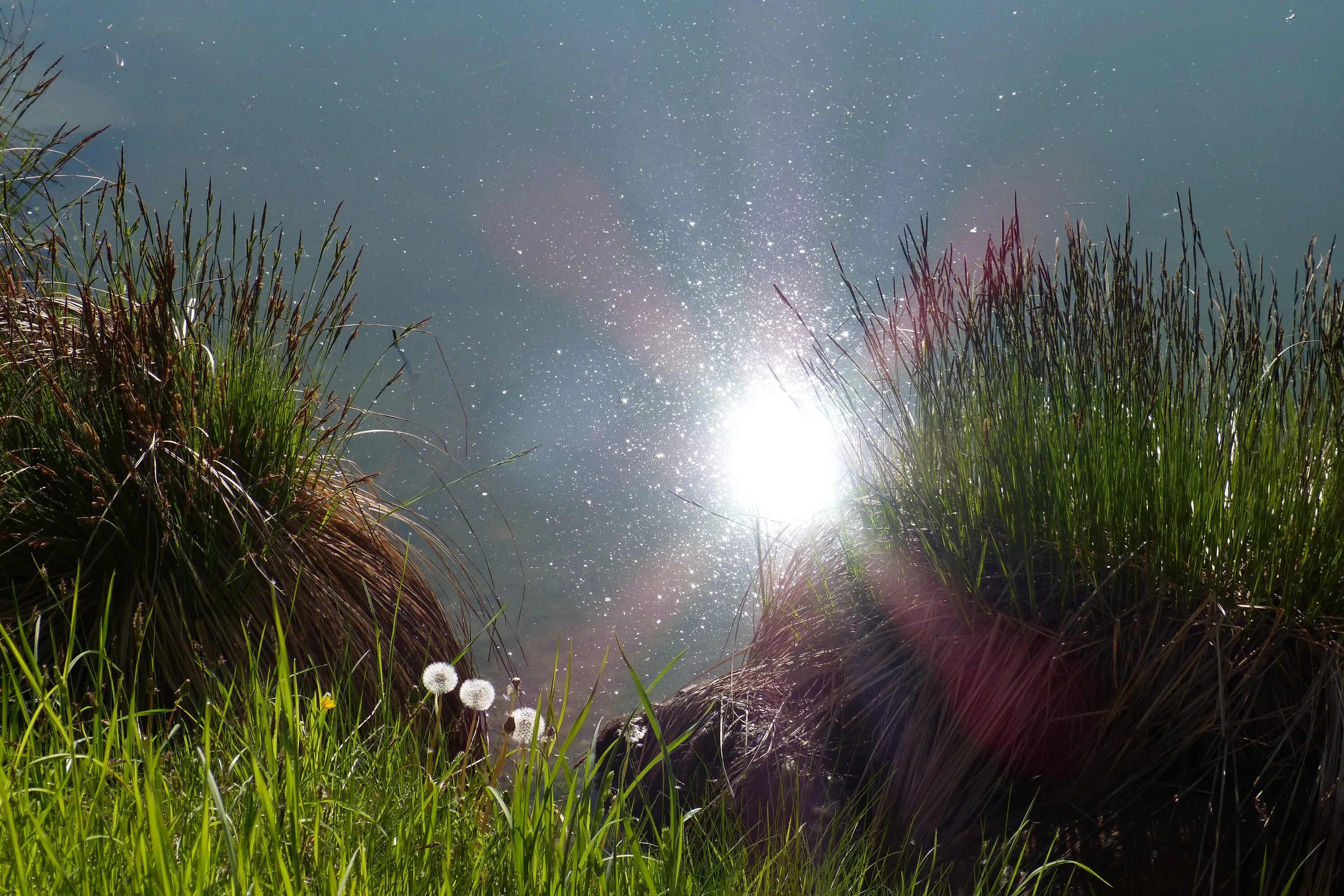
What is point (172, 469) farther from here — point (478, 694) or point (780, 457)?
point (780, 457)

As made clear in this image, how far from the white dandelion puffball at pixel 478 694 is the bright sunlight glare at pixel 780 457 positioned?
3.53 ft

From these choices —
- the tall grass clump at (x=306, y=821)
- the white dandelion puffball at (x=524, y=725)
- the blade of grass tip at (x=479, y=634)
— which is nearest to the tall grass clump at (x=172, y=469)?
the blade of grass tip at (x=479, y=634)

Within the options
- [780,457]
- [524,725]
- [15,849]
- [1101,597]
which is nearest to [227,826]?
[15,849]

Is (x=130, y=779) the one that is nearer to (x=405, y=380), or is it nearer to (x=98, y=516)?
(x=98, y=516)

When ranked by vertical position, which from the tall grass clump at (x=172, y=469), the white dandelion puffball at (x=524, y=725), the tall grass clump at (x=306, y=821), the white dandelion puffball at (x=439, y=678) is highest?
the tall grass clump at (x=172, y=469)

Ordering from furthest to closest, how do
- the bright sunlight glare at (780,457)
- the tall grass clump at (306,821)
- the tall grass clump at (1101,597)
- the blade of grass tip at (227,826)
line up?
1. the bright sunlight glare at (780,457)
2. the tall grass clump at (1101,597)
3. the tall grass clump at (306,821)
4. the blade of grass tip at (227,826)

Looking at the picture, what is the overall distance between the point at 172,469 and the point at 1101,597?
5.03 feet

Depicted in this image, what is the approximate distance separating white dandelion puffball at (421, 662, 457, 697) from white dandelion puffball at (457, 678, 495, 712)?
0.05ft

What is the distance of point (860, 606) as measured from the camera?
6.50 feet

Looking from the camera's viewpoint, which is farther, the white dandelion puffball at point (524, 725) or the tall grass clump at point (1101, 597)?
the tall grass clump at point (1101, 597)

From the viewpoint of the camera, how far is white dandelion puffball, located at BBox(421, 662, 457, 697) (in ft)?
3.54

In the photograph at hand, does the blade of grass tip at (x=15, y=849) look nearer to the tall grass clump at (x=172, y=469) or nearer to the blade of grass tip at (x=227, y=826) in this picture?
the blade of grass tip at (x=227, y=826)

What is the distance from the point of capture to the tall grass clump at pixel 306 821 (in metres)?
0.78

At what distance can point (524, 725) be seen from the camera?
103cm
